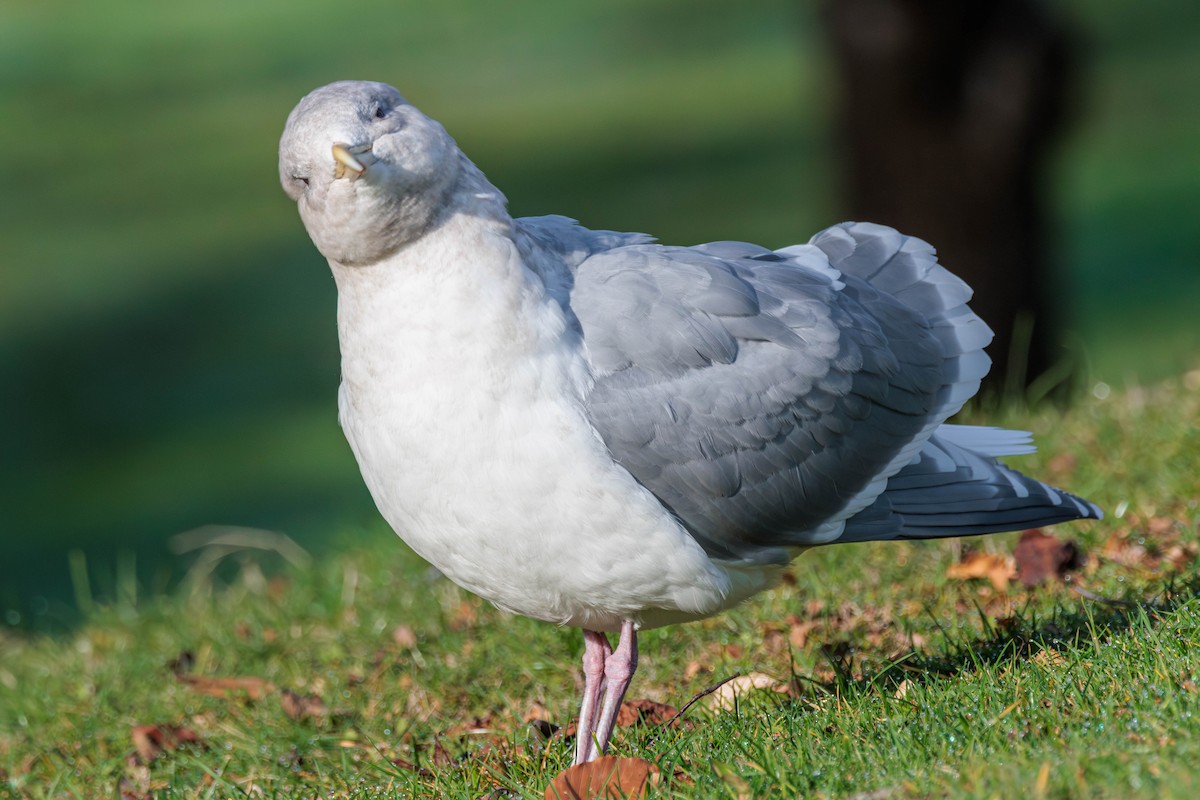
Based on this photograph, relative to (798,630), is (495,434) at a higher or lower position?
higher

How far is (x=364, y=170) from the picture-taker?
10.2ft

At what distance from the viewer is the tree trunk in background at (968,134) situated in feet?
23.9

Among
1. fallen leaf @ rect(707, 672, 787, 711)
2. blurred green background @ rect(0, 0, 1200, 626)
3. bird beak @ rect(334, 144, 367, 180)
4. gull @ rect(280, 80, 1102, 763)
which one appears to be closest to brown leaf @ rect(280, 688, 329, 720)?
gull @ rect(280, 80, 1102, 763)

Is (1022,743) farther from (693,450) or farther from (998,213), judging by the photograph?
(998,213)

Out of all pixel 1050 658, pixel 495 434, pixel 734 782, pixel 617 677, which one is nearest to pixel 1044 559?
pixel 1050 658

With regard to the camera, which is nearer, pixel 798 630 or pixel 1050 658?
pixel 1050 658

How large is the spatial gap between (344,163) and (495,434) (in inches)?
26.1

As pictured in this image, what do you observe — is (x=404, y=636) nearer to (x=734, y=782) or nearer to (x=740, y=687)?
(x=740, y=687)

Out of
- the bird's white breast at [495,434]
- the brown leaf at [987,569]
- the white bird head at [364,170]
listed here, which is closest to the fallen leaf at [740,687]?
the bird's white breast at [495,434]

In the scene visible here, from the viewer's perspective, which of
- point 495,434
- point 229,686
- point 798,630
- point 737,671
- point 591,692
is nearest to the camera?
point 495,434

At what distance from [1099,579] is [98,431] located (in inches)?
391

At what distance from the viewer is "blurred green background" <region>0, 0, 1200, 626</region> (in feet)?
36.5

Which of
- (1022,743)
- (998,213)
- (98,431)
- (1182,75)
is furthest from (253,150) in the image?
(1022,743)

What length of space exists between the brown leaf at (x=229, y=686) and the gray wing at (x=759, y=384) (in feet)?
6.37
